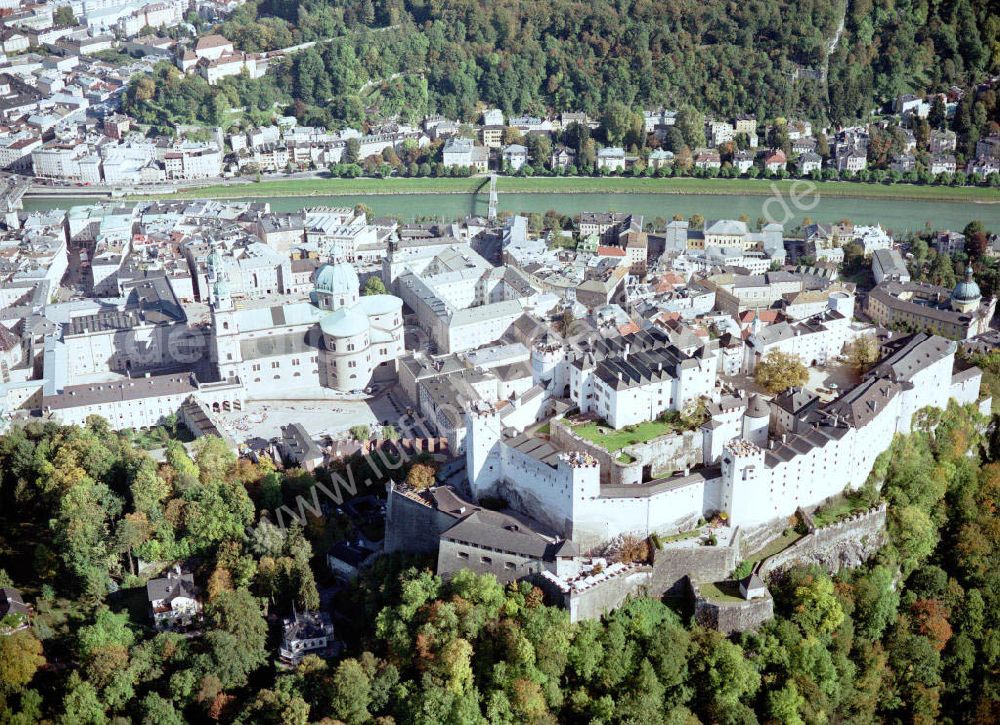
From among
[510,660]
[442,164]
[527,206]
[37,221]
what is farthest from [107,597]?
[442,164]

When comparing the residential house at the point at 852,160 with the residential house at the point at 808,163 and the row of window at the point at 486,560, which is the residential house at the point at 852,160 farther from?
the row of window at the point at 486,560

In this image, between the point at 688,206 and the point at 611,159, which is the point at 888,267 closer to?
the point at 688,206

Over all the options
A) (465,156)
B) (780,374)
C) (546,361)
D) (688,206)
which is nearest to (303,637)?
(546,361)

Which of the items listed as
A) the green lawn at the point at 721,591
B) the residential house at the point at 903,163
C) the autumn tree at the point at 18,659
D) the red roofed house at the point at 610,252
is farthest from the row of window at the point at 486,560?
the residential house at the point at 903,163

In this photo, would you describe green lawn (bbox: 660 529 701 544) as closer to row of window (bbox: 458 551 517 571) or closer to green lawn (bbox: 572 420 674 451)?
green lawn (bbox: 572 420 674 451)

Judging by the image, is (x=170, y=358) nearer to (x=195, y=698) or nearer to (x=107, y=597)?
(x=107, y=597)

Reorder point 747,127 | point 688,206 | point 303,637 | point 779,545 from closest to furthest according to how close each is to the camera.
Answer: point 303,637
point 779,545
point 688,206
point 747,127
